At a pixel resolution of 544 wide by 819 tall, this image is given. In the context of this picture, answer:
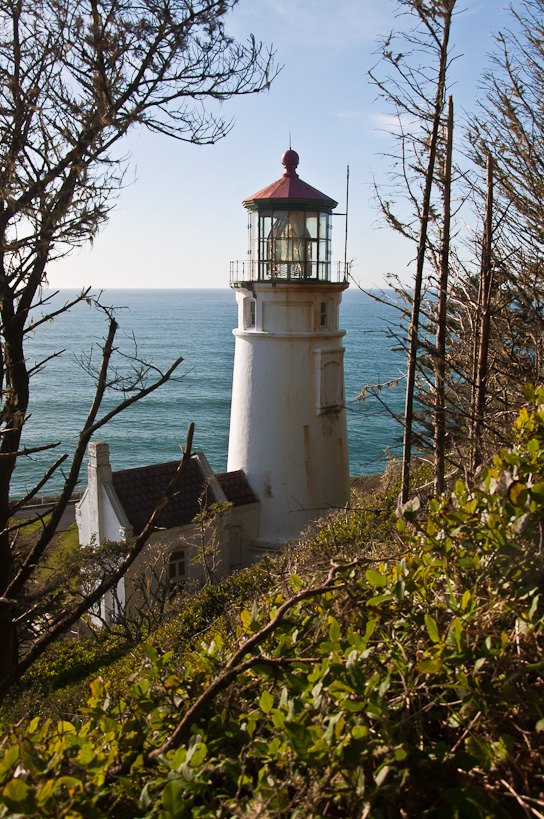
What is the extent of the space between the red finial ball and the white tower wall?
10.2ft

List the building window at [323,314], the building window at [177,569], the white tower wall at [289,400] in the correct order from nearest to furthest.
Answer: the building window at [177,569]
the white tower wall at [289,400]
the building window at [323,314]

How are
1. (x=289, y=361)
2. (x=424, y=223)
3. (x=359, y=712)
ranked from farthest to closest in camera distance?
(x=289, y=361) < (x=424, y=223) < (x=359, y=712)

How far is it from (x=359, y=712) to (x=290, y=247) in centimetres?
1492

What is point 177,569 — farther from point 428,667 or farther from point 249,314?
point 428,667

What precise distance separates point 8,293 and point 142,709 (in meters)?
3.29

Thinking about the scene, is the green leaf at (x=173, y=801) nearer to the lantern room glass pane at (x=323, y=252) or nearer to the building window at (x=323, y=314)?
the building window at (x=323, y=314)

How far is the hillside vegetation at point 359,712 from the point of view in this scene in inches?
69.2

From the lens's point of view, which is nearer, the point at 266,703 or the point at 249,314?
the point at 266,703

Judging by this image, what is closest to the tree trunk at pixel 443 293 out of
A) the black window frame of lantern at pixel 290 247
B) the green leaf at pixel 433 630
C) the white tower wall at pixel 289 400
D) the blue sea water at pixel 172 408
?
the green leaf at pixel 433 630

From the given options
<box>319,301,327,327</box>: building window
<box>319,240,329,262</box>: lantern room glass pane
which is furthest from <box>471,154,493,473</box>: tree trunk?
<box>319,240,329,262</box>: lantern room glass pane

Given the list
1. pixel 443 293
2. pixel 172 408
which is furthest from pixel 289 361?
pixel 172 408

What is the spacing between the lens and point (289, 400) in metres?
15.6

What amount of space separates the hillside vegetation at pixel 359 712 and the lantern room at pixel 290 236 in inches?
541

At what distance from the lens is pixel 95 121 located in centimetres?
447
